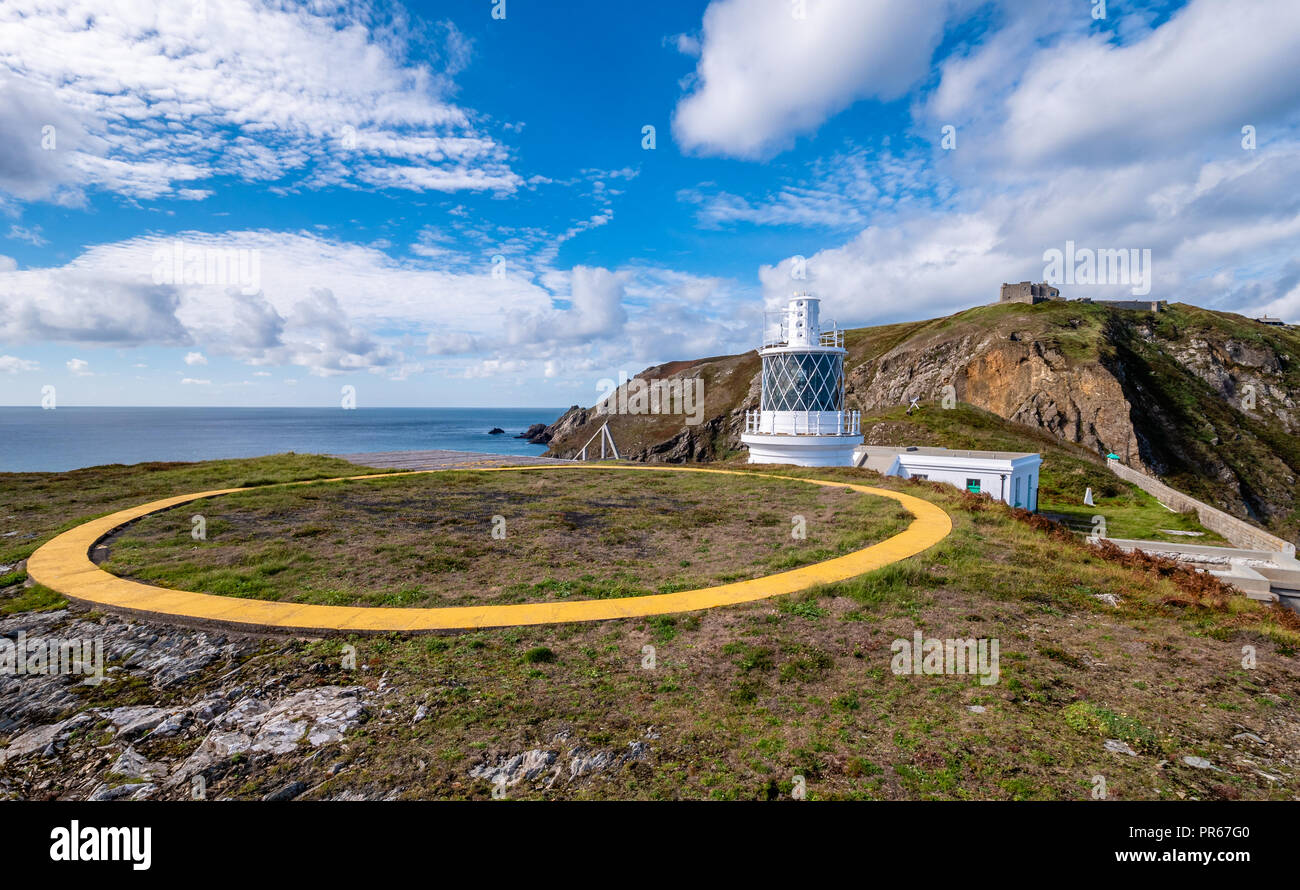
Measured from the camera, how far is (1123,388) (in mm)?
63000

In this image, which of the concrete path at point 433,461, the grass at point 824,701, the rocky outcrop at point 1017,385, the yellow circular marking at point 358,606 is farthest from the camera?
the rocky outcrop at point 1017,385

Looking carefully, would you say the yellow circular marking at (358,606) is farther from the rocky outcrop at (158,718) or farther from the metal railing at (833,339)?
the metal railing at (833,339)

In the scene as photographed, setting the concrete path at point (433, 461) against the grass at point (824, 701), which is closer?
the grass at point (824, 701)

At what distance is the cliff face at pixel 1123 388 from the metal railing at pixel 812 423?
107 ft

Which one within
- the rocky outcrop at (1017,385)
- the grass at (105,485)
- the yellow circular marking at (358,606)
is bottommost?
the yellow circular marking at (358,606)

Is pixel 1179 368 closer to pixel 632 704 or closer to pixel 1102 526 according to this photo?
pixel 1102 526

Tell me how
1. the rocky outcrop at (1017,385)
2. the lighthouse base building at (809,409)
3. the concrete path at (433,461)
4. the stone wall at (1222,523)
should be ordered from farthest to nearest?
1. the rocky outcrop at (1017,385)
2. the lighthouse base building at (809,409)
3. the concrete path at (433,461)
4. the stone wall at (1222,523)

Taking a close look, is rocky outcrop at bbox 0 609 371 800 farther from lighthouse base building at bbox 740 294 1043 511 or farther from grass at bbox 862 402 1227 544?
grass at bbox 862 402 1227 544

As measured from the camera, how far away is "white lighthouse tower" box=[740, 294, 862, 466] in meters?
32.3

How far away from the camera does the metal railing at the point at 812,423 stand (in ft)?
106

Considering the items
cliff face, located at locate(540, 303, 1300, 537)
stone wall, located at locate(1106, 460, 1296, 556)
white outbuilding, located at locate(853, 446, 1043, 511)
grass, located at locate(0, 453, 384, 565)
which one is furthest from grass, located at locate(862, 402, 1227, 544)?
grass, located at locate(0, 453, 384, 565)

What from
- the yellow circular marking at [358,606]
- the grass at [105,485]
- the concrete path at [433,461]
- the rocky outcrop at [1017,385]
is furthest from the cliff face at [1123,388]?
the grass at [105,485]

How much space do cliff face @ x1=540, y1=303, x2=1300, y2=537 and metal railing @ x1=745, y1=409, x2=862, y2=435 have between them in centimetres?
3265
